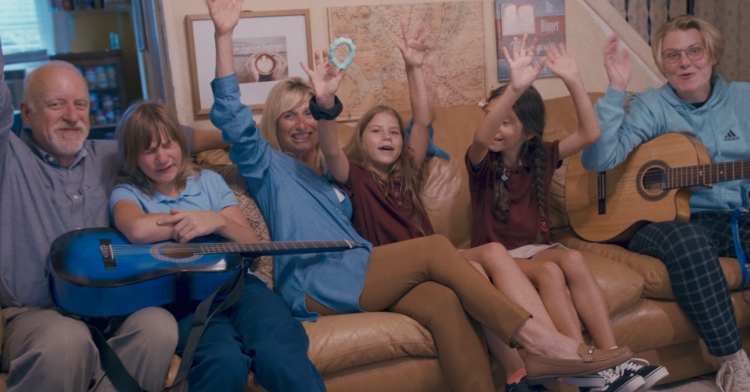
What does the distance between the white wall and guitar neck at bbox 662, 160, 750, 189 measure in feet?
3.12

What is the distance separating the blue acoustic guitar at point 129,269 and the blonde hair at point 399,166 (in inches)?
20.4

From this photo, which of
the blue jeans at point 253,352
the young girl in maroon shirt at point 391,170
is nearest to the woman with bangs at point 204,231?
the blue jeans at point 253,352

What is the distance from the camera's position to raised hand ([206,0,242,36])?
211cm

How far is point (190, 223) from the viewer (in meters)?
1.96

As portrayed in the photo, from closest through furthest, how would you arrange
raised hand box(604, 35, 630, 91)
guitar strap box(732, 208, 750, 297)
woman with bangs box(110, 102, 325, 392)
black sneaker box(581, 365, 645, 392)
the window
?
woman with bangs box(110, 102, 325, 392)
black sneaker box(581, 365, 645, 392)
guitar strap box(732, 208, 750, 297)
raised hand box(604, 35, 630, 91)
the window

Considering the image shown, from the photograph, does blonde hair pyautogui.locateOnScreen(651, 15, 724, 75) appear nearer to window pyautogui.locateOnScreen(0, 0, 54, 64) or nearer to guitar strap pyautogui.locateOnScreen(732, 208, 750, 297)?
guitar strap pyautogui.locateOnScreen(732, 208, 750, 297)

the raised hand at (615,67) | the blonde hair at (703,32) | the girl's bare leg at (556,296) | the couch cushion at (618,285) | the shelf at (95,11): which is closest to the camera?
the girl's bare leg at (556,296)

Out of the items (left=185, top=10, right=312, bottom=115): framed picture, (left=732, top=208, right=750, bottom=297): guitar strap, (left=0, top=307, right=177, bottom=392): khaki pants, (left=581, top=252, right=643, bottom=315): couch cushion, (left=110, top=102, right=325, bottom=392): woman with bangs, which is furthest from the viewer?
(left=185, top=10, right=312, bottom=115): framed picture

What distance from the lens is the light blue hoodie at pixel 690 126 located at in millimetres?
2469

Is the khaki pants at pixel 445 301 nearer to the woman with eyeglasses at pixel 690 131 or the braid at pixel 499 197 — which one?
the braid at pixel 499 197

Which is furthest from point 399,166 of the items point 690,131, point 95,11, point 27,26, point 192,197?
point 27,26

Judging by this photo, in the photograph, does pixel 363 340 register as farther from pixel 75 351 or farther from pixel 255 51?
pixel 255 51

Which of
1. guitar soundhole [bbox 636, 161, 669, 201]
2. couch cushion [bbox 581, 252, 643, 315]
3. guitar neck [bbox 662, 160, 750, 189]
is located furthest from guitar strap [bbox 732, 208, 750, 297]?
couch cushion [bbox 581, 252, 643, 315]

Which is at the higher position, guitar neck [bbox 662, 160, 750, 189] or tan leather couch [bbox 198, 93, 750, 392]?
guitar neck [bbox 662, 160, 750, 189]
